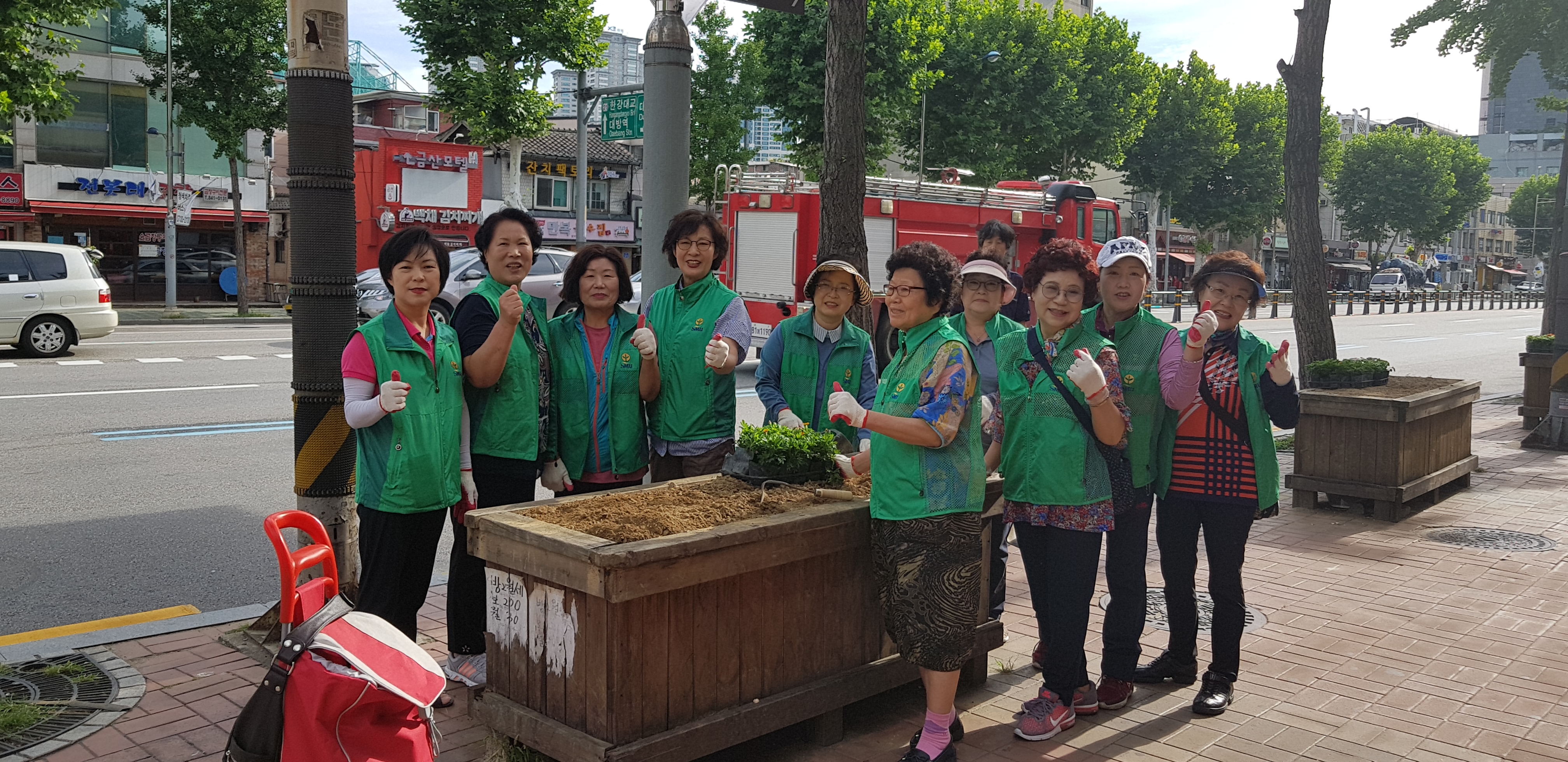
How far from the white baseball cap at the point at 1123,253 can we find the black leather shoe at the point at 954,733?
5.81ft

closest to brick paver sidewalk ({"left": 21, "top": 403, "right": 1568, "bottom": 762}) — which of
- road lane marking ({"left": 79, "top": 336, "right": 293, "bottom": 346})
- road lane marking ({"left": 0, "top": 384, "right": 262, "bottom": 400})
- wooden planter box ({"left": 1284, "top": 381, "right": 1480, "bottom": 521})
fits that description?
wooden planter box ({"left": 1284, "top": 381, "right": 1480, "bottom": 521})

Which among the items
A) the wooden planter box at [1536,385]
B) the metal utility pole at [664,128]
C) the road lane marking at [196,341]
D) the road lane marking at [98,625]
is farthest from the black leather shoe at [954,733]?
the road lane marking at [196,341]

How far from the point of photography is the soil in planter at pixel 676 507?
368 centimetres

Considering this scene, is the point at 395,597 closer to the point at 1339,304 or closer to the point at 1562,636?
the point at 1562,636

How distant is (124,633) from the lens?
5.22m

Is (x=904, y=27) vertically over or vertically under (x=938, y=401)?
over

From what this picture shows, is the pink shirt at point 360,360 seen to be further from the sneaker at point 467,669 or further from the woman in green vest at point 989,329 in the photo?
the woman in green vest at point 989,329

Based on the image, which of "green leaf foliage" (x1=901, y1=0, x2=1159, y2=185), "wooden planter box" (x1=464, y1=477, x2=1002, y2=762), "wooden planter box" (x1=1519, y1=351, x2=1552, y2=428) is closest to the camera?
"wooden planter box" (x1=464, y1=477, x2=1002, y2=762)

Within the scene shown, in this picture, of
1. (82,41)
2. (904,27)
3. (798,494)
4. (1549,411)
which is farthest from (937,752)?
(82,41)

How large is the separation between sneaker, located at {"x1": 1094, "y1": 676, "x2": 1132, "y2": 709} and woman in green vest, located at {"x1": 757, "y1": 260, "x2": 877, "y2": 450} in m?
1.35

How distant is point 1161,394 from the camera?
4469 millimetres

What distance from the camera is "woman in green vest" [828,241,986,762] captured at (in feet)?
12.3

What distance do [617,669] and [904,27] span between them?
27.4m

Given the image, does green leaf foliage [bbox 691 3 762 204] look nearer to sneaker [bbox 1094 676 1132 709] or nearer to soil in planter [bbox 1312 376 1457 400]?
soil in planter [bbox 1312 376 1457 400]
